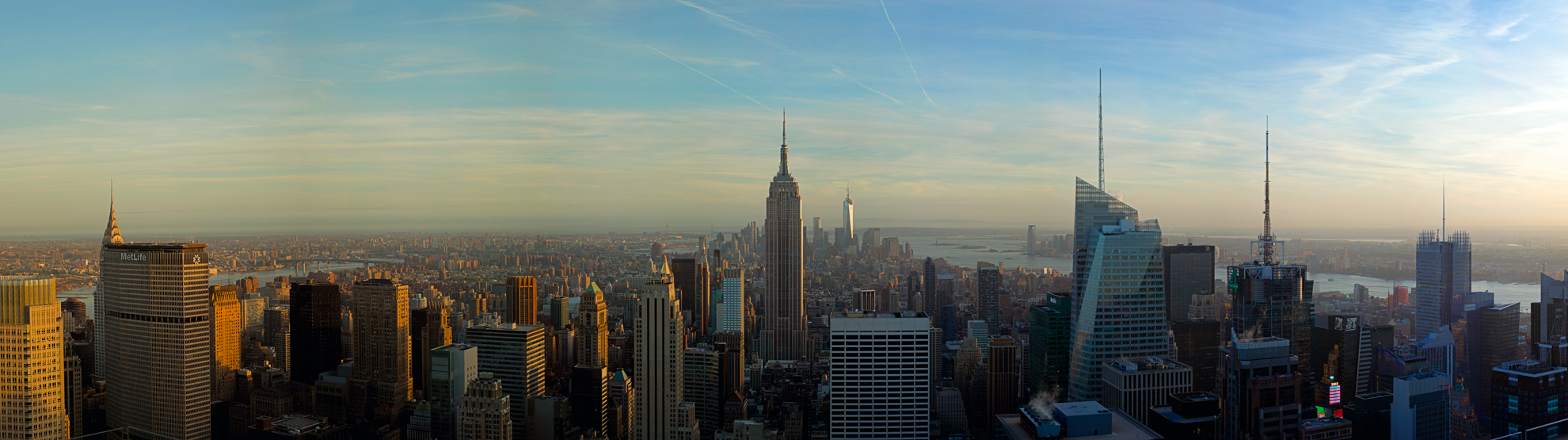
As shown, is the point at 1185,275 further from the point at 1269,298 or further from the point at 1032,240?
the point at 1032,240

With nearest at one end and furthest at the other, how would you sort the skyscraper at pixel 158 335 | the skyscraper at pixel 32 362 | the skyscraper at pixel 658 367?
the skyscraper at pixel 32 362 < the skyscraper at pixel 158 335 < the skyscraper at pixel 658 367

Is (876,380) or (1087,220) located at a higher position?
(1087,220)

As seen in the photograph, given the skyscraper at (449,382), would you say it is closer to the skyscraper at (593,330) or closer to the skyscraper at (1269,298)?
the skyscraper at (593,330)

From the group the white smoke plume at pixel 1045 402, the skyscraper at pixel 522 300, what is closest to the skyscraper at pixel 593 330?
the skyscraper at pixel 522 300

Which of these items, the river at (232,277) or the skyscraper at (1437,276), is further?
the skyscraper at (1437,276)

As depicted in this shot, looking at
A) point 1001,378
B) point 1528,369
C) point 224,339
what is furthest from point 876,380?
point 224,339
